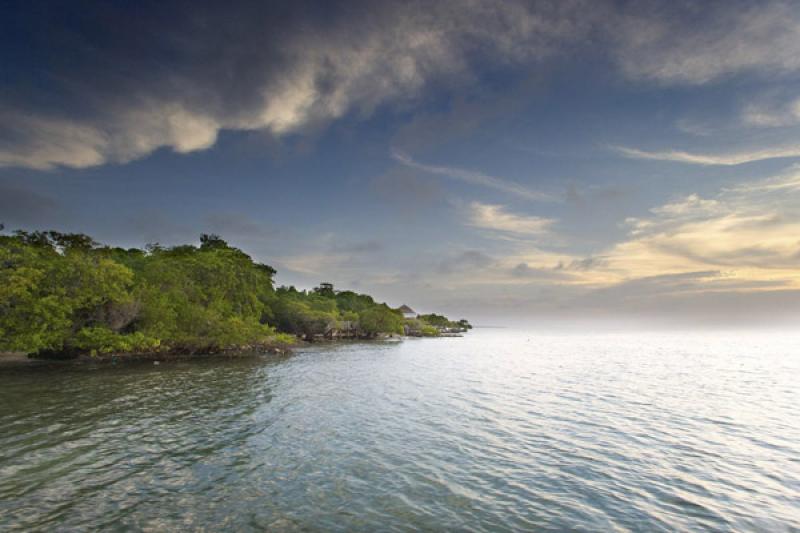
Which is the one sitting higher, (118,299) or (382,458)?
(118,299)

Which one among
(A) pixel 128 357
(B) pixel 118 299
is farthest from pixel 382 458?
(A) pixel 128 357

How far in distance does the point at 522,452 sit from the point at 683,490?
19.5 feet

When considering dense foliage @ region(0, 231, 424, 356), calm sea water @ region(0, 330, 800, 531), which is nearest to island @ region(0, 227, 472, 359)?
dense foliage @ region(0, 231, 424, 356)

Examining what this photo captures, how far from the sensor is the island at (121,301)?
117 feet

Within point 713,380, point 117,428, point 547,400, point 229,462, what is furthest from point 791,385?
point 117,428

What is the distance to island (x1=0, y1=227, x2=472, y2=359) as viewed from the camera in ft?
117

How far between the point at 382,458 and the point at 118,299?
126 feet

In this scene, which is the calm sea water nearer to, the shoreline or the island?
the island

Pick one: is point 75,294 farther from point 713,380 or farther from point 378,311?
point 378,311

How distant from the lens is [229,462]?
1538cm

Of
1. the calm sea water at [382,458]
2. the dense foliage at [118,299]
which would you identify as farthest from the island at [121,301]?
the calm sea water at [382,458]

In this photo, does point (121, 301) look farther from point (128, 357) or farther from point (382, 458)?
point (382, 458)

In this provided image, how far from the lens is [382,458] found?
16.5m

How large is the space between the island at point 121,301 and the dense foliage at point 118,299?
90 mm
